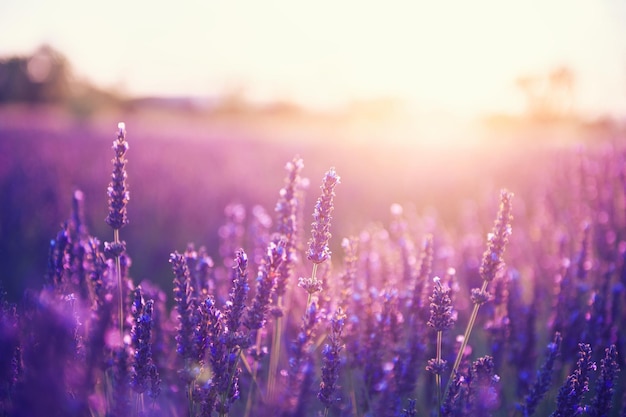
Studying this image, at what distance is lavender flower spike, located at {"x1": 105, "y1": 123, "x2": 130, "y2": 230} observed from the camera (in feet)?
5.02

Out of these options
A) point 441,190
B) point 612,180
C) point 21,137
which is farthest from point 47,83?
point 612,180

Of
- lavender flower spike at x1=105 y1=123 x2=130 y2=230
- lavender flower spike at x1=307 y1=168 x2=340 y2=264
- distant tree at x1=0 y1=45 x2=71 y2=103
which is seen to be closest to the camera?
lavender flower spike at x1=307 y1=168 x2=340 y2=264

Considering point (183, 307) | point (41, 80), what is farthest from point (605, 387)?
point (41, 80)

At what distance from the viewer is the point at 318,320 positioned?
144 cm

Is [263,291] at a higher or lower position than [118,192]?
lower

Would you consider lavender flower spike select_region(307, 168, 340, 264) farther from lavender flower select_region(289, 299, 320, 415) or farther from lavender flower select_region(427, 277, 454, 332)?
lavender flower select_region(427, 277, 454, 332)

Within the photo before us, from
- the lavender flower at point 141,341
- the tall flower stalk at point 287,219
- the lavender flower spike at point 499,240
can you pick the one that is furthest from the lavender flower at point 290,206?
the lavender flower spike at point 499,240

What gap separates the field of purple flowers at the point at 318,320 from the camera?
135 centimetres

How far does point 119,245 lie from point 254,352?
24.0 inches

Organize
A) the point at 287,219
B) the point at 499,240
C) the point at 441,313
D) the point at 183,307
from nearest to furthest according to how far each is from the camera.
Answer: the point at 183,307
the point at 441,313
the point at 499,240
the point at 287,219

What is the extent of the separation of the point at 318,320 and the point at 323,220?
303mm

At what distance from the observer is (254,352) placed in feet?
5.64

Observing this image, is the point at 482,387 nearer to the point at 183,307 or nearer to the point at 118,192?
the point at 183,307

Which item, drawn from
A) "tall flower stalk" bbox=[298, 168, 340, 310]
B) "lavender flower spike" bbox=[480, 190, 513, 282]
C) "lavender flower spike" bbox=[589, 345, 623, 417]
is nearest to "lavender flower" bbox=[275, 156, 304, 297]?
"tall flower stalk" bbox=[298, 168, 340, 310]
